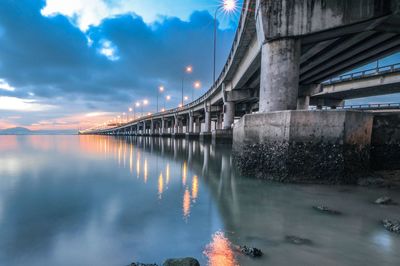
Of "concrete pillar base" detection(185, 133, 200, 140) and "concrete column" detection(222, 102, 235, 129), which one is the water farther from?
"concrete pillar base" detection(185, 133, 200, 140)

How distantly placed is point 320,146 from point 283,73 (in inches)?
167

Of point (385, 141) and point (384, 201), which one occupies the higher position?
point (385, 141)

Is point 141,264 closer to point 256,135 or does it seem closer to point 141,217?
point 141,217

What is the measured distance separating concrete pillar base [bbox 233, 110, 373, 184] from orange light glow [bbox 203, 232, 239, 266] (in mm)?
6105

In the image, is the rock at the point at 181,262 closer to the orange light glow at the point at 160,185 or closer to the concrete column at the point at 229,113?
the orange light glow at the point at 160,185

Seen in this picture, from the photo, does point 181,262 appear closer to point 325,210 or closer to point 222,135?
point 325,210

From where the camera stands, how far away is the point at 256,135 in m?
11.2

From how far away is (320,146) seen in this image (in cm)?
965

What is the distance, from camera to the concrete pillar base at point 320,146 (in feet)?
31.4

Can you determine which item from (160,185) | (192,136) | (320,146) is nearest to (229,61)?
(320,146)

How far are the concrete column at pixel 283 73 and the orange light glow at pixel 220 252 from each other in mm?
8931

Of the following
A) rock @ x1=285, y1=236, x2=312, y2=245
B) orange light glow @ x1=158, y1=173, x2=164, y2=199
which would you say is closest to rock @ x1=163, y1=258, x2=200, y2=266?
rock @ x1=285, y1=236, x2=312, y2=245

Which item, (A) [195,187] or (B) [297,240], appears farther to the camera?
(A) [195,187]

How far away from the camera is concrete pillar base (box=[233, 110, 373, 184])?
958 cm
